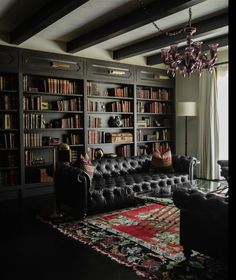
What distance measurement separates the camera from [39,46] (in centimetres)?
538

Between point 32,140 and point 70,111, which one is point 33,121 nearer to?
point 32,140

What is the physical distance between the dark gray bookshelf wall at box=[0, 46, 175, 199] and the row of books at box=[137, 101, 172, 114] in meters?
0.02

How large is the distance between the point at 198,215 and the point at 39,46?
4244mm

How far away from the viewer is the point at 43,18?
156 inches

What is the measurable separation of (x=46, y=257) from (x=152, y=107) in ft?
16.1

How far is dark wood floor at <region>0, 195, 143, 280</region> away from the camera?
2.46m

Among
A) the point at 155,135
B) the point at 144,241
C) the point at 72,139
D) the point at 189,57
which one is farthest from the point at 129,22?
the point at 155,135

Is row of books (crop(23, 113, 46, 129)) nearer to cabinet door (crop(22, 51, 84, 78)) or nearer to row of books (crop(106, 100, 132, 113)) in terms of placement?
cabinet door (crop(22, 51, 84, 78))

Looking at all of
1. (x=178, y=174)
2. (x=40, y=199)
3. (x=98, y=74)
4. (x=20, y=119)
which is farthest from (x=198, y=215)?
(x=98, y=74)

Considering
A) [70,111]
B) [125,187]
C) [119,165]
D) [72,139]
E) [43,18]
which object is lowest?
[125,187]

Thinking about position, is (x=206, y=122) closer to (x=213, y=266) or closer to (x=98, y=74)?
(x=98, y=74)

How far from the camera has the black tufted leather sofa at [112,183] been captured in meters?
3.86

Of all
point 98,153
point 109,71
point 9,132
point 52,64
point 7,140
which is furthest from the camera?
point 109,71

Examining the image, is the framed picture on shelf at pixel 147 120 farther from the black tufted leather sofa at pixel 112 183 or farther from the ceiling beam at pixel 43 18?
the ceiling beam at pixel 43 18
